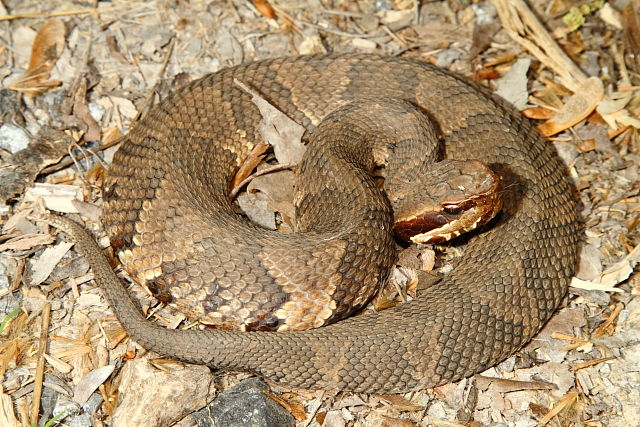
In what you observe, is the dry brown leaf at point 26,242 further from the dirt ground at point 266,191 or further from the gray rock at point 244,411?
the gray rock at point 244,411

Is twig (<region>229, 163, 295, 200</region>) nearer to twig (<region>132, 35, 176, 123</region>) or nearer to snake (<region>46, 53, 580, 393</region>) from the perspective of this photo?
snake (<region>46, 53, 580, 393</region>)

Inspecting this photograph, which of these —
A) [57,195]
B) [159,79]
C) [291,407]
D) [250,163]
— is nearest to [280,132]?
[250,163]

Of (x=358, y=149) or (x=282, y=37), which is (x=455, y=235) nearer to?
(x=358, y=149)

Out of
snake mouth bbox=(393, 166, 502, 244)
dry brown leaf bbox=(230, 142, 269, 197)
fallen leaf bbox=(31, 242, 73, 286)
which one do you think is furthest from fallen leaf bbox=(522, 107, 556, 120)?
fallen leaf bbox=(31, 242, 73, 286)

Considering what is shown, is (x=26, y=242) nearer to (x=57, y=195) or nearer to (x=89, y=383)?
(x=57, y=195)

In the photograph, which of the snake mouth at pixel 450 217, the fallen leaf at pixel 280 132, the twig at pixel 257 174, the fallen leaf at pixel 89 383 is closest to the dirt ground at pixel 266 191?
the fallen leaf at pixel 89 383
